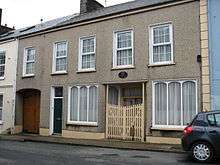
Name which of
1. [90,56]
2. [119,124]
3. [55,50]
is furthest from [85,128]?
[55,50]

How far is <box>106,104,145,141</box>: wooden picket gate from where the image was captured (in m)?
17.2

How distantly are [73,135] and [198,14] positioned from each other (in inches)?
370

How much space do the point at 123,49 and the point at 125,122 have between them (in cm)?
384

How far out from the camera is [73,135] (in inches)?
779

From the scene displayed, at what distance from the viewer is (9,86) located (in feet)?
78.9

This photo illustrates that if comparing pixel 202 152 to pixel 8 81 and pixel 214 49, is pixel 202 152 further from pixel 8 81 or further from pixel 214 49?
pixel 8 81

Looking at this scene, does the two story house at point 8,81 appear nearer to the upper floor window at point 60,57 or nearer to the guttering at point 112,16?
the guttering at point 112,16

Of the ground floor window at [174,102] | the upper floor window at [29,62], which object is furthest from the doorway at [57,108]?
the ground floor window at [174,102]

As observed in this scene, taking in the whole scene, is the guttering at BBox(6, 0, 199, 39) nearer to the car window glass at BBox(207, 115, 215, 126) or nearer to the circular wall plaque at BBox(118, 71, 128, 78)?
the circular wall plaque at BBox(118, 71, 128, 78)

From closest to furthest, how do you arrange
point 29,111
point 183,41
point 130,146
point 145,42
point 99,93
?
point 130,146
point 183,41
point 145,42
point 99,93
point 29,111

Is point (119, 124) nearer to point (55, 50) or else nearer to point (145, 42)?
point (145, 42)

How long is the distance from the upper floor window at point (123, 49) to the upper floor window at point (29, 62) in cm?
669

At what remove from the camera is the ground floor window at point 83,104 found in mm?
19344

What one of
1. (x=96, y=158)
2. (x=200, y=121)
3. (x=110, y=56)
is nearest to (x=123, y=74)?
(x=110, y=56)
